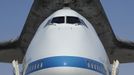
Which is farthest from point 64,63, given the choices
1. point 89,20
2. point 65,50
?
point 89,20

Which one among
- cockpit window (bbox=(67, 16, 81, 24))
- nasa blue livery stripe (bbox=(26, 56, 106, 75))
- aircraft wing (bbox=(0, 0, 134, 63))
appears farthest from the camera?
aircraft wing (bbox=(0, 0, 134, 63))

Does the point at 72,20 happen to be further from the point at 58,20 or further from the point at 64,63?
the point at 64,63

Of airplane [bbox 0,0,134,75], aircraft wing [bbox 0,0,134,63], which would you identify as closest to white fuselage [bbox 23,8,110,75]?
airplane [bbox 0,0,134,75]

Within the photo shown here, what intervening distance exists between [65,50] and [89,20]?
47.5ft

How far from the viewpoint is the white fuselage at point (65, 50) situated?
945 centimetres

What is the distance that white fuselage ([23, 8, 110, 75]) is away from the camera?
9.45m

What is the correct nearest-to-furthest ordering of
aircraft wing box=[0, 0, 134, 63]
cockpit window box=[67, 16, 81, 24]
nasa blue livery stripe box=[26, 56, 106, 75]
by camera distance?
nasa blue livery stripe box=[26, 56, 106, 75], cockpit window box=[67, 16, 81, 24], aircraft wing box=[0, 0, 134, 63]

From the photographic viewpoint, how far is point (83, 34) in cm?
1081

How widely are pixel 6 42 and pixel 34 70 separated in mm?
16036

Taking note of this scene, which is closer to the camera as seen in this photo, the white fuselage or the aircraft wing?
the white fuselage

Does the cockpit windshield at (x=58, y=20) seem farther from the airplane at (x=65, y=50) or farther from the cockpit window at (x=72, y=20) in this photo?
the cockpit window at (x=72, y=20)

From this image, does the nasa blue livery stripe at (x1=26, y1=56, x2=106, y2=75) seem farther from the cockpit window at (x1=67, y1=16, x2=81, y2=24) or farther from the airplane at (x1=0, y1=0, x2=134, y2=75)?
the cockpit window at (x1=67, y1=16, x2=81, y2=24)

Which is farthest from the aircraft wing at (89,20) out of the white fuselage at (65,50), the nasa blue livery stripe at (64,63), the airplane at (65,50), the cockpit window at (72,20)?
the nasa blue livery stripe at (64,63)

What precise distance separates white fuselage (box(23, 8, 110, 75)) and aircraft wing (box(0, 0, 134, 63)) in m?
11.0
